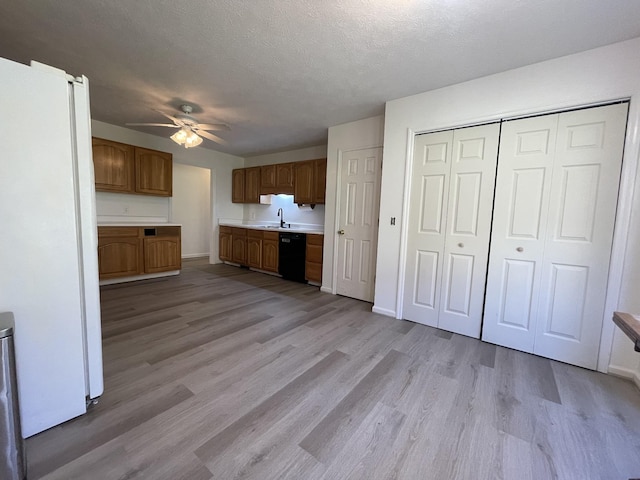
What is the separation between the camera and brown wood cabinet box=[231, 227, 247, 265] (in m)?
5.23

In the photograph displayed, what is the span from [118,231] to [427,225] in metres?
4.21

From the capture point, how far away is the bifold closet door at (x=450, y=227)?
244cm

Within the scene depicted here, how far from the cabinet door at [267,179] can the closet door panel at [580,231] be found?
4.11 meters

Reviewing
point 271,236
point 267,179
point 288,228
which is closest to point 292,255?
point 271,236

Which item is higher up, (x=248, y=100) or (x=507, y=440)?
(x=248, y=100)

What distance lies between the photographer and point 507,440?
134 centimetres

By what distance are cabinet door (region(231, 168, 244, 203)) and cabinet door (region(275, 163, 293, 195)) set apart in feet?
3.73

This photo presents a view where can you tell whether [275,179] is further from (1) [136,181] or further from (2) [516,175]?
(2) [516,175]

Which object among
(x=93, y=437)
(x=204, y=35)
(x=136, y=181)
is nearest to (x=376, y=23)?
(x=204, y=35)

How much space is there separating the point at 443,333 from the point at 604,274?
4.28 ft

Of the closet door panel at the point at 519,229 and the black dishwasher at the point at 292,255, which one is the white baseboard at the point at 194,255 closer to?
the black dishwasher at the point at 292,255

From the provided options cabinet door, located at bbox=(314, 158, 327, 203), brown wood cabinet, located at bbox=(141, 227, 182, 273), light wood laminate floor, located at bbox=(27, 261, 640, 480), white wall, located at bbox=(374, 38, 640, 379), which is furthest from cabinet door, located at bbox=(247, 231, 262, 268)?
white wall, located at bbox=(374, 38, 640, 379)

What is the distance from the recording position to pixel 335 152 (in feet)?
12.1

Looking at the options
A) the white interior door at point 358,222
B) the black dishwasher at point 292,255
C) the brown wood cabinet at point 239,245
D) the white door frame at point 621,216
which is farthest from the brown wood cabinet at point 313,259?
the white door frame at point 621,216
